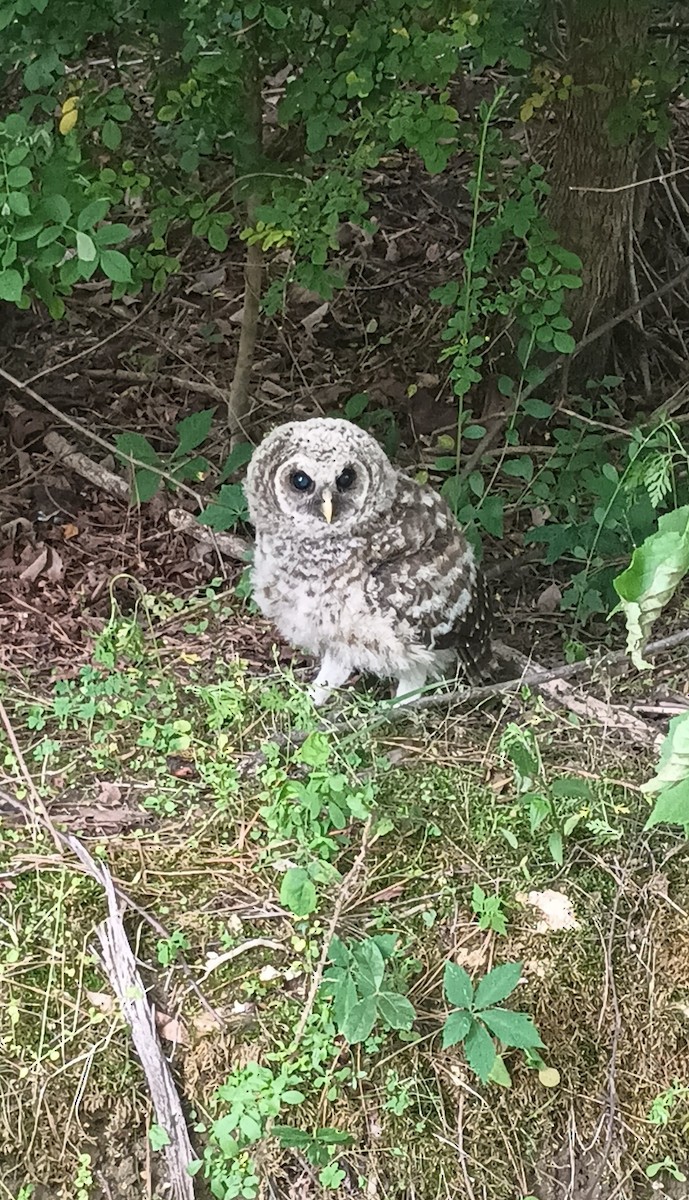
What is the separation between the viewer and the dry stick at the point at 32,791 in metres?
1.98

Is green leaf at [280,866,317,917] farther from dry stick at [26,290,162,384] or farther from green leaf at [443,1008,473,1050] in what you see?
dry stick at [26,290,162,384]

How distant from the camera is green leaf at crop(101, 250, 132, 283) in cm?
188

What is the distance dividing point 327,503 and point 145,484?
766mm

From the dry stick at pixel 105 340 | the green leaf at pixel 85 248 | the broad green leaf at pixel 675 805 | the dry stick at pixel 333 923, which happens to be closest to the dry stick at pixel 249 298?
the dry stick at pixel 105 340

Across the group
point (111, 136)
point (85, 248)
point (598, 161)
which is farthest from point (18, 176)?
point (598, 161)

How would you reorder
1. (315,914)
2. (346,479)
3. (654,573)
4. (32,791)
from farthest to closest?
(346,479), (32,791), (315,914), (654,573)

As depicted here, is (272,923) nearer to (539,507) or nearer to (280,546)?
(280,546)

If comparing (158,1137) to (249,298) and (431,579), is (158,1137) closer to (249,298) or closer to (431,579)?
(431,579)

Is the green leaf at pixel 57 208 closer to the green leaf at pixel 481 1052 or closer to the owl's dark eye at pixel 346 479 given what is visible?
the owl's dark eye at pixel 346 479

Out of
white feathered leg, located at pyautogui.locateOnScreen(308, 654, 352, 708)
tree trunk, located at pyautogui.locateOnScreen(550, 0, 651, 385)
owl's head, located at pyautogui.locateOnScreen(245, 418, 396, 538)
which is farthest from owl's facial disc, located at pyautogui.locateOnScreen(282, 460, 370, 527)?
tree trunk, located at pyautogui.locateOnScreen(550, 0, 651, 385)

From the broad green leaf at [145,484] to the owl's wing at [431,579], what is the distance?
742 mm

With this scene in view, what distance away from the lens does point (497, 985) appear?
173 cm

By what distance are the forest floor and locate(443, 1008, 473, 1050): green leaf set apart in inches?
3.3

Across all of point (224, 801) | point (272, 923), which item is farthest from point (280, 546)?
point (272, 923)
